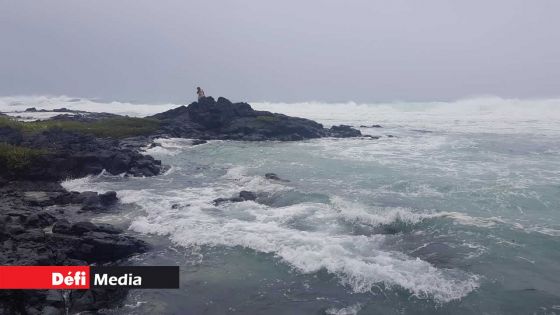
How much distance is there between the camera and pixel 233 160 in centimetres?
3300

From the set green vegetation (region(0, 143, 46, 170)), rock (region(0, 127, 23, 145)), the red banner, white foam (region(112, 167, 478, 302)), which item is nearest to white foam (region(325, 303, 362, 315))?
white foam (region(112, 167, 478, 302))

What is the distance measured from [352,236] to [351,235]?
0.17 meters

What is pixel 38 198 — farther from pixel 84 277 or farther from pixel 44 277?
pixel 84 277

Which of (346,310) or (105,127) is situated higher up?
(105,127)

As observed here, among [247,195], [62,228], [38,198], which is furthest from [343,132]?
[62,228]

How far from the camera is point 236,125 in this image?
50.9 meters

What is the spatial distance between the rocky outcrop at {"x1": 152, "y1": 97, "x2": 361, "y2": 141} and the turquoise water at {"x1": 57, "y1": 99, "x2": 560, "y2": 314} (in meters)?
18.7

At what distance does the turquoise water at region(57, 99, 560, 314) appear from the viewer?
10430 millimetres

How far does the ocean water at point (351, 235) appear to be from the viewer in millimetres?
10430

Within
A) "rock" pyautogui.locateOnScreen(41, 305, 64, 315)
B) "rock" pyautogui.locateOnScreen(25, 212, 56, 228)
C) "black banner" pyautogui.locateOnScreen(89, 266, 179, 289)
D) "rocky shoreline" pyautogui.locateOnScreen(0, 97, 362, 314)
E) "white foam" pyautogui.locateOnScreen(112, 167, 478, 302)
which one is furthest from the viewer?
"rock" pyautogui.locateOnScreen(25, 212, 56, 228)

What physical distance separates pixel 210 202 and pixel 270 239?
612cm

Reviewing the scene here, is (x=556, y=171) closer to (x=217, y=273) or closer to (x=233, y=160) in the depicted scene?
(x=233, y=160)

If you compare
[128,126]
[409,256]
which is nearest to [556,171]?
[409,256]

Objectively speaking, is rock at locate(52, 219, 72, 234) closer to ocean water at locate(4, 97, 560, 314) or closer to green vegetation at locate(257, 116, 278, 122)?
ocean water at locate(4, 97, 560, 314)
